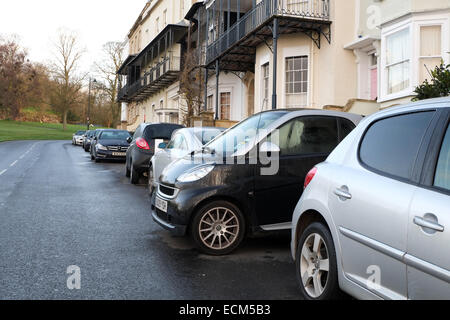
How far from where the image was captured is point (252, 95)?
23.3m

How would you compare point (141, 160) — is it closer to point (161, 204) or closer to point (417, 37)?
point (161, 204)

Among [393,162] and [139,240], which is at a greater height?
[393,162]

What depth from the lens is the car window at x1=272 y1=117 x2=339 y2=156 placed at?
5547 millimetres

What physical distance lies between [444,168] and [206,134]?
635cm

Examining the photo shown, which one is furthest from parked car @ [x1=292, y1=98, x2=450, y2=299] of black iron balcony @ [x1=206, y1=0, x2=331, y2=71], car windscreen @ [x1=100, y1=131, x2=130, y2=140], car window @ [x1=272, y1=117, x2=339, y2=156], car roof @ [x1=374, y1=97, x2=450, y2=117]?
car windscreen @ [x1=100, y1=131, x2=130, y2=140]

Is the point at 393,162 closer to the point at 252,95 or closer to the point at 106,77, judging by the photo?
the point at 252,95

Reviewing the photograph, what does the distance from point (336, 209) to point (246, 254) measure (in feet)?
7.08

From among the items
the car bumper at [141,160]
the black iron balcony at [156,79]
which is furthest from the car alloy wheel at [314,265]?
the black iron balcony at [156,79]

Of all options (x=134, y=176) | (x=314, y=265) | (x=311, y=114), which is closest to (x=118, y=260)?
(x=314, y=265)

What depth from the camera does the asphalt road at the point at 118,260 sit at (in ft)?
13.0

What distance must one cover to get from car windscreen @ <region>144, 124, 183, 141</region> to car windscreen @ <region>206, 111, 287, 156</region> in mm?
6321

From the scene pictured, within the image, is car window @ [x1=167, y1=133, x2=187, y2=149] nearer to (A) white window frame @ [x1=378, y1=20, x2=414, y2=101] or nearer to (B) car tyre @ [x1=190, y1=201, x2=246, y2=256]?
(B) car tyre @ [x1=190, y1=201, x2=246, y2=256]

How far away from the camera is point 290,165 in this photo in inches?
215
